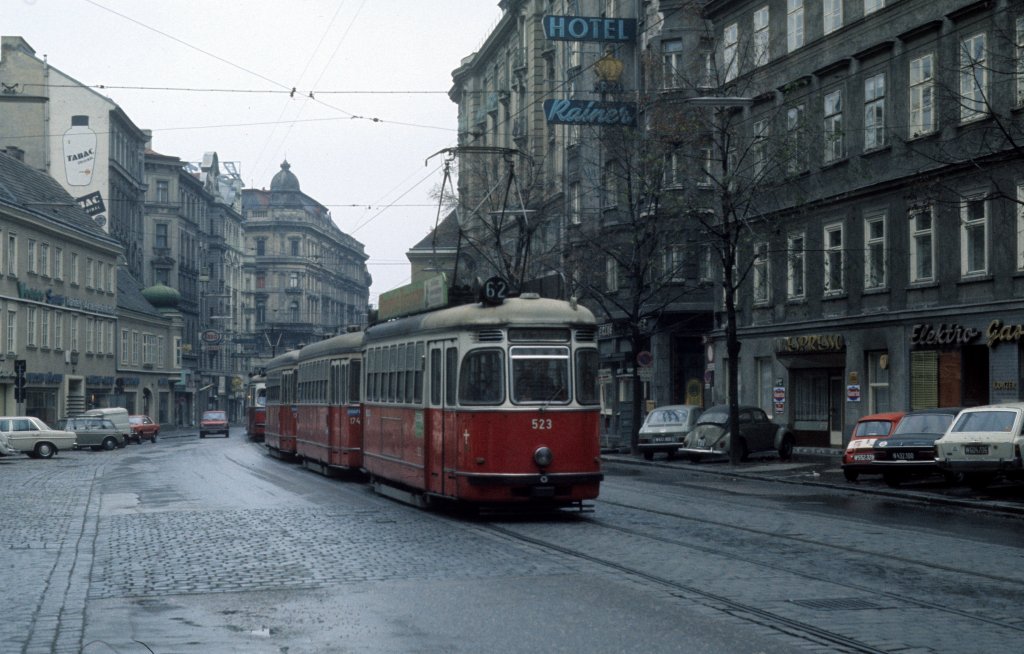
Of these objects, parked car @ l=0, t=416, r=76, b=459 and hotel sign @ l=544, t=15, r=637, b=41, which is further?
hotel sign @ l=544, t=15, r=637, b=41

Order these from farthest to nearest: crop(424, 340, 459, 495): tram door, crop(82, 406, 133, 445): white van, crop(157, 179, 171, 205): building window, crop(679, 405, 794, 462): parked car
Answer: crop(157, 179, 171, 205): building window → crop(82, 406, 133, 445): white van → crop(679, 405, 794, 462): parked car → crop(424, 340, 459, 495): tram door

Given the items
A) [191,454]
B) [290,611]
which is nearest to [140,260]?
[191,454]

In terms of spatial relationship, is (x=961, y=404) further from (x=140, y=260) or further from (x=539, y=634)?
(x=140, y=260)

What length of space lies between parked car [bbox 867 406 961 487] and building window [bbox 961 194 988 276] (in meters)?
6.60

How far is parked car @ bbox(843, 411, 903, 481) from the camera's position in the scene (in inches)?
1104

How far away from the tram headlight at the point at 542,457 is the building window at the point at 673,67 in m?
19.7

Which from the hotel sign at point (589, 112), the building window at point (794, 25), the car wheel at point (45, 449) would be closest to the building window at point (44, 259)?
the car wheel at point (45, 449)

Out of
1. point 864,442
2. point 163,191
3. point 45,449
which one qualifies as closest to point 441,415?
point 864,442

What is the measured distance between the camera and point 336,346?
97.3ft

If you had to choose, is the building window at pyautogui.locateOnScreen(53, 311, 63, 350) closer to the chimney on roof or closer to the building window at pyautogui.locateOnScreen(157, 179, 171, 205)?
the chimney on roof

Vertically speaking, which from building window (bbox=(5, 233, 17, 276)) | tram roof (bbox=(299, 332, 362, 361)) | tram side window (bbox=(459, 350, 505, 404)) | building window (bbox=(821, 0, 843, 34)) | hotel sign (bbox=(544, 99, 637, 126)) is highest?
building window (bbox=(821, 0, 843, 34))

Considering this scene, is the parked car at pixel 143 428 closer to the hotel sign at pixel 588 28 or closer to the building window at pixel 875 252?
the hotel sign at pixel 588 28

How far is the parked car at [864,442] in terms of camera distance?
28.0 metres

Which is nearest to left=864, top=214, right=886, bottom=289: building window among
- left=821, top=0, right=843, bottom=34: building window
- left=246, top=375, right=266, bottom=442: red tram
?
left=821, top=0, right=843, bottom=34: building window
